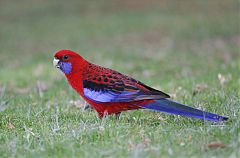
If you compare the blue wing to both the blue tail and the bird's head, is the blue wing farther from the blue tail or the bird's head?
the bird's head

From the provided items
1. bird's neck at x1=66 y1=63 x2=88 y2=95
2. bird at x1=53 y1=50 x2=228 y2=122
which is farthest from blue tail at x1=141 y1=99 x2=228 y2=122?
bird's neck at x1=66 y1=63 x2=88 y2=95

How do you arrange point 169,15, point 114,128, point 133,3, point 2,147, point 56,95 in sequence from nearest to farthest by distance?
point 2,147 < point 114,128 < point 56,95 < point 169,15 < point 133,3

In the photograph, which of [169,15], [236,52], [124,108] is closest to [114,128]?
[124,108]

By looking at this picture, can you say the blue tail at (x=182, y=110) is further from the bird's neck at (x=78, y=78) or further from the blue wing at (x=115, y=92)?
the bird's neck at (x=78, y=78)

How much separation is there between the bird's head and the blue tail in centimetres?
107

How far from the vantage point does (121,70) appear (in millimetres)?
11391

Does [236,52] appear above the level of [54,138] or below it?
above

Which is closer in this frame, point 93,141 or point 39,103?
point 93,141

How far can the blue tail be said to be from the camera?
5461mm

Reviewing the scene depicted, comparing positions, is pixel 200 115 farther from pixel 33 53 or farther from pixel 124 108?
pixel 33 53

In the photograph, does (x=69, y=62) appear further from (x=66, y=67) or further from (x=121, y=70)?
(x=121, y=70)

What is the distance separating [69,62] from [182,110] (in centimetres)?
166

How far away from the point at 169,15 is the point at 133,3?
11.2 feet

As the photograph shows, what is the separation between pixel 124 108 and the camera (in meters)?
6.15
